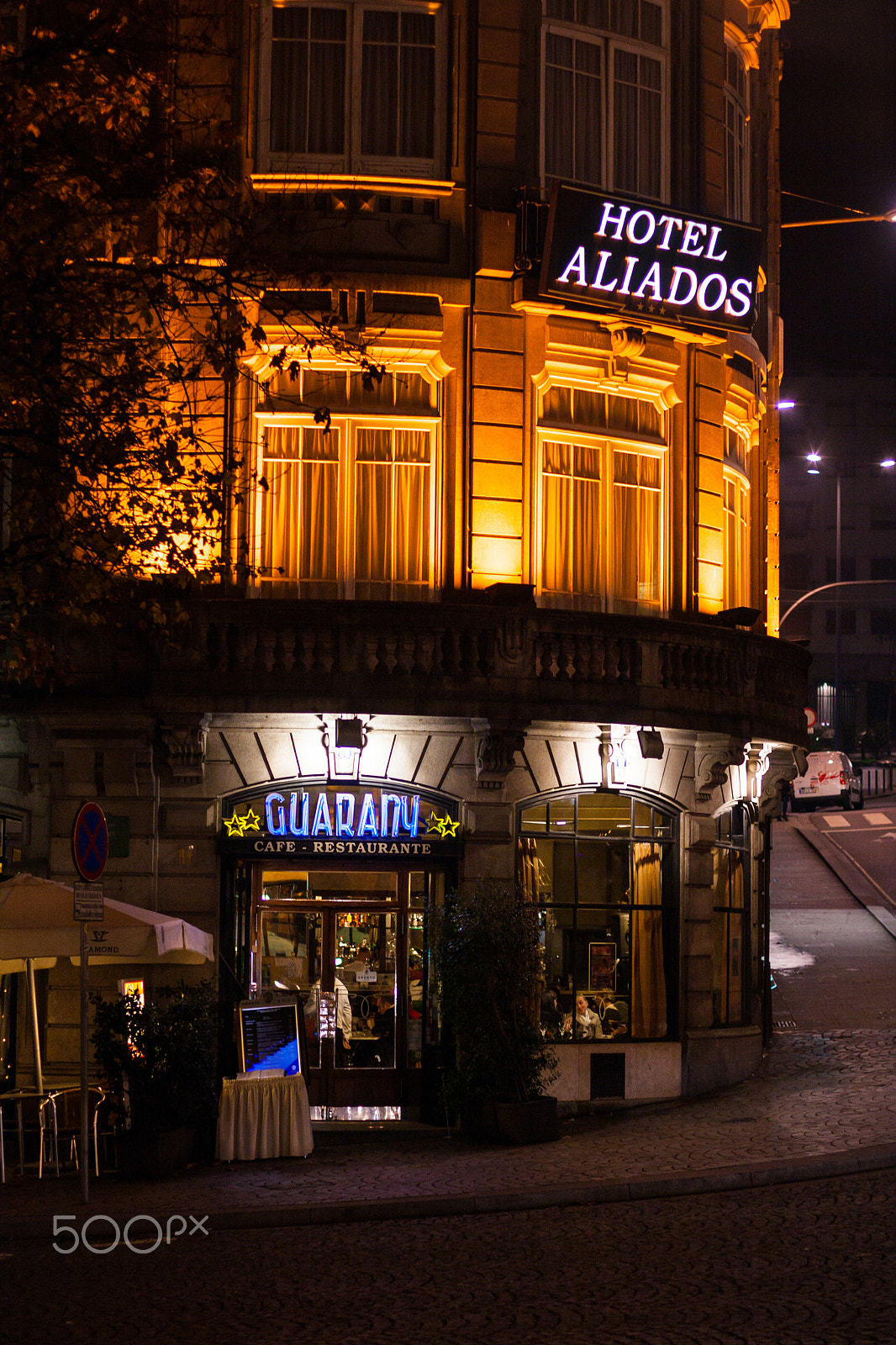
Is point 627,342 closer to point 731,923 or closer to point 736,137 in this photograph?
point 736,137

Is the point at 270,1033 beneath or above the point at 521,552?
beneath

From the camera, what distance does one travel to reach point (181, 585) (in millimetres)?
17203

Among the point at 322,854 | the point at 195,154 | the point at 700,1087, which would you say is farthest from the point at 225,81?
the point at 700,1087

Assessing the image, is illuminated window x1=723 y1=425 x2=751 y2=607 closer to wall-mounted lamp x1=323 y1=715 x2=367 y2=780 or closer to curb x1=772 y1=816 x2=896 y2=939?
wall-mounted lamp x1=323 y1=715 x2=367 y2=780

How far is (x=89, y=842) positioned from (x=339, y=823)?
Answer: 4821 mm

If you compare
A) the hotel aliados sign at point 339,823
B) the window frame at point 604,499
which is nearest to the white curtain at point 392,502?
the window frame at point 604,499

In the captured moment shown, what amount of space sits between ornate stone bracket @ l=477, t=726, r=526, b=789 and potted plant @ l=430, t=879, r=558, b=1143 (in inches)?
71.8

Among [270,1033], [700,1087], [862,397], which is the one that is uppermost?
[862,397]

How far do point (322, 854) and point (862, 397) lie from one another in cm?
10517

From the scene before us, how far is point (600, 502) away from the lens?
20.1 m

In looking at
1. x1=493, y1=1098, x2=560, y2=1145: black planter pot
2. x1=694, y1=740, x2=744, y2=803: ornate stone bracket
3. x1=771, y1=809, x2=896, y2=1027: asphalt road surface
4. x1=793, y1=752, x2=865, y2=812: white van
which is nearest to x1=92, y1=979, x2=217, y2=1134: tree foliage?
x1=493, y1=1098, x2=560, y2=1145: black planter pot

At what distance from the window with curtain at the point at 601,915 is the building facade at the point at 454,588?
0.13ft

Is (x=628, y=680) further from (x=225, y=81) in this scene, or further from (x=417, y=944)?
(x=225, y=81)

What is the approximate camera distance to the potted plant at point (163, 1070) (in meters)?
15.3
